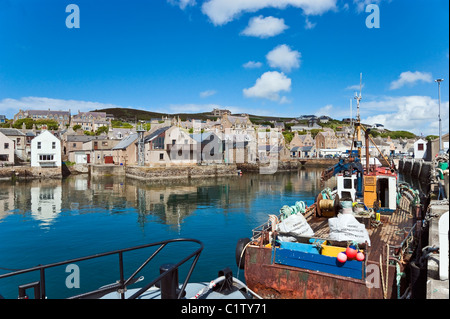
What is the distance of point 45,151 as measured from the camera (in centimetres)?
6041

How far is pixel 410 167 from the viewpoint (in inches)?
2724

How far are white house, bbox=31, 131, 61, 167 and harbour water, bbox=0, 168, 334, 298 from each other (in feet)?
51.0

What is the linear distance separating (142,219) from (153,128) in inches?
1954

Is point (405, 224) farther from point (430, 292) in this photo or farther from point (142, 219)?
point (142, 219)

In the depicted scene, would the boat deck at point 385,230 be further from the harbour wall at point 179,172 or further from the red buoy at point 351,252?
the harbour wall at point 179,172

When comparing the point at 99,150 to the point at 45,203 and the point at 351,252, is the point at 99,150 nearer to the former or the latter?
the point at 45,203

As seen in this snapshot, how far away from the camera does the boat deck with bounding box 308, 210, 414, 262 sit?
11.6 m

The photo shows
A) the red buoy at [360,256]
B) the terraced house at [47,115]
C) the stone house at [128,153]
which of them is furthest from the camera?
the terraced house at [47,115]

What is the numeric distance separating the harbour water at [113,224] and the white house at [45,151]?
15.5m

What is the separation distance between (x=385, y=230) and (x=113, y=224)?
19.1 meters

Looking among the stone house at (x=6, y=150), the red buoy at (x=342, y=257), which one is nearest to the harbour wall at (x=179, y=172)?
the stone house at (x=6, y=150)

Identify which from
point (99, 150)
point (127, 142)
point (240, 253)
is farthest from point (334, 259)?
point (99, 150)

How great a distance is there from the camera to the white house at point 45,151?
59812 mm

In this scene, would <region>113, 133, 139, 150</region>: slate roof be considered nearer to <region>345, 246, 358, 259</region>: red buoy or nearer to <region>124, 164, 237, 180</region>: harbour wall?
<region>124, 164, 237, 180</region>: harbour wall
